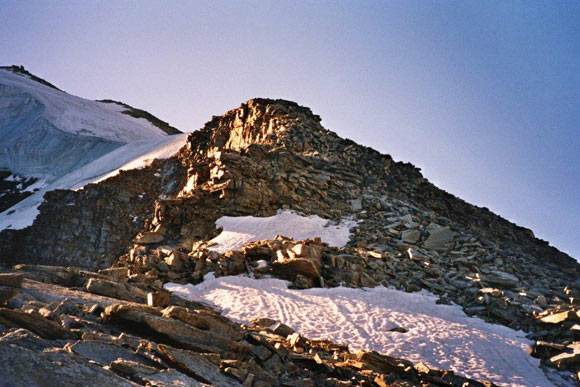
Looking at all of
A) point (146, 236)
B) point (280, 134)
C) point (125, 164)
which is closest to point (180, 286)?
point (146, 236)

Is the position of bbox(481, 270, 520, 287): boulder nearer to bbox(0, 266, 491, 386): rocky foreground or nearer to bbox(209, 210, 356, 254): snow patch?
bbox(209, 210, 356, 254): snow patch

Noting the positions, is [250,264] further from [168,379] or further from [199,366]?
[168,379]

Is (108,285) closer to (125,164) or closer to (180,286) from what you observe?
(180,286)

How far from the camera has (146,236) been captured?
2323 centimetres

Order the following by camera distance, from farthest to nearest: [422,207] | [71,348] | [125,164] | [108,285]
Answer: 1. [125,164]
2. [422,207]
3. [108,285]
4. [71,348]

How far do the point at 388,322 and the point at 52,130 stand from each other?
66670 mm

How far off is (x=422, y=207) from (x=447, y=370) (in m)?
19.4

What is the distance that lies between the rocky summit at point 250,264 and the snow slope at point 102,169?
6.11 ft

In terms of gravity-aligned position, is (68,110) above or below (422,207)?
above

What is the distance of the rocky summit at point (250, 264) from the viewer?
22.5 ft

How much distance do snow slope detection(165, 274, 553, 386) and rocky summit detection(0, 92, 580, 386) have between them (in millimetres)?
714

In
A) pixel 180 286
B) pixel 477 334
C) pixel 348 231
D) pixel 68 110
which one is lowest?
pixel 180 286

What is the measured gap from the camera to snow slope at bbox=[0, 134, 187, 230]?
41.3 meters

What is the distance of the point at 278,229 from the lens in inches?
902
